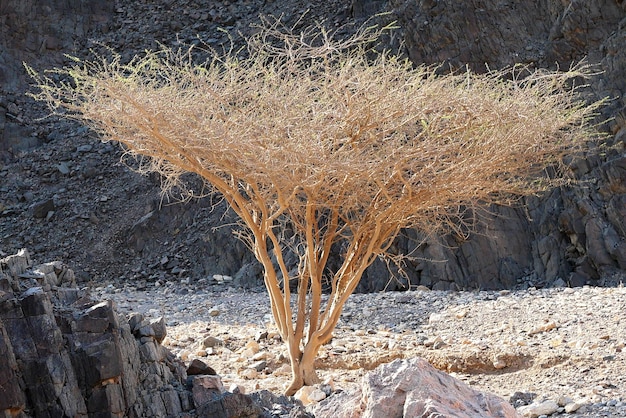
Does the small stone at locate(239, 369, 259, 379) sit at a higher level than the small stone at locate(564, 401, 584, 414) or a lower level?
lower

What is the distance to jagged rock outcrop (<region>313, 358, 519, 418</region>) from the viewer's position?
12.9ft

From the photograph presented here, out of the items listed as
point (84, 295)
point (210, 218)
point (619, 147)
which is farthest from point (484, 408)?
point (210, 218)

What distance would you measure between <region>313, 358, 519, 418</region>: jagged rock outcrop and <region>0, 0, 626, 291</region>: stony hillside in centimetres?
700

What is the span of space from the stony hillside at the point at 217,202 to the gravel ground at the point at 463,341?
1432mm

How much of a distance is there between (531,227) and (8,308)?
12.2 m

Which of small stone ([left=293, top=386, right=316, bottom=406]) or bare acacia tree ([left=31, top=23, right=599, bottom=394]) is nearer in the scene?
small stone ([left=293, top=386, right=316, bottom=406])

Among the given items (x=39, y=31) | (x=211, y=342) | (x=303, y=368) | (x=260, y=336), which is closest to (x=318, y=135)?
(x=303, y=368)

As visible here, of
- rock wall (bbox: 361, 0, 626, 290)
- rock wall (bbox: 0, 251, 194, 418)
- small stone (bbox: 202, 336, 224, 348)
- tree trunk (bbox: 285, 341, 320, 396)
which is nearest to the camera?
rock wall (bbox: 0, 251, 194, 418)

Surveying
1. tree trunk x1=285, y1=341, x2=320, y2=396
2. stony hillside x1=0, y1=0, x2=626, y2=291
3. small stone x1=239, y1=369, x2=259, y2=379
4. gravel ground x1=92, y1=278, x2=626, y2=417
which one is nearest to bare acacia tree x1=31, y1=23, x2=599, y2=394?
tree trunk x1=285, y1=341, x2=320, y2=396

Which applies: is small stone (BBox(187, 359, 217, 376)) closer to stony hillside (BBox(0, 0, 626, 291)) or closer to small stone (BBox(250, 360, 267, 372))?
small stone (BBox(250, 360, 267, 372))

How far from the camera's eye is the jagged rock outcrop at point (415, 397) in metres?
3.93

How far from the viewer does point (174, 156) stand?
269 inches

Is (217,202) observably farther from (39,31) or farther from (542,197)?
(39,31)

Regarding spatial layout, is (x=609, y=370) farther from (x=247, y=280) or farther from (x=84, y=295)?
(x=247, y=280)
